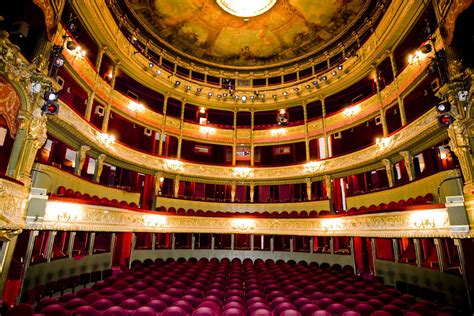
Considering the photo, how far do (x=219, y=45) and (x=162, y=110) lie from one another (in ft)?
21.2

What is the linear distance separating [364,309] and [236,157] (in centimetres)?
1441

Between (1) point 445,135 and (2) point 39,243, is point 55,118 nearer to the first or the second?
(2) point 39,243

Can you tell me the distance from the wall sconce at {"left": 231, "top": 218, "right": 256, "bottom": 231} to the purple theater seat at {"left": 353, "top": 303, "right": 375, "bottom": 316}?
916 cm

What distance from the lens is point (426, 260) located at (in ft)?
31.3

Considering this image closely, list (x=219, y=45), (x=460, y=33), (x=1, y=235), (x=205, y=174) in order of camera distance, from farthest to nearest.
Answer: (x=219, y=45) < (x=205, y=174) < (x=460, y=33) < (x=1, y=235)

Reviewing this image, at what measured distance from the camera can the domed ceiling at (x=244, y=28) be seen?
627 inches

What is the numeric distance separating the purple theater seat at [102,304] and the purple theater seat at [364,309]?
533cm

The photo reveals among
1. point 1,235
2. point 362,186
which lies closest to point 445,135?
point 362,186

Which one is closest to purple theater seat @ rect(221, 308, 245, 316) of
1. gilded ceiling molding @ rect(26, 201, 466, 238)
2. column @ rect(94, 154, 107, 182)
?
gilded ceiling molding @ rect(26, 201, 466, 238)

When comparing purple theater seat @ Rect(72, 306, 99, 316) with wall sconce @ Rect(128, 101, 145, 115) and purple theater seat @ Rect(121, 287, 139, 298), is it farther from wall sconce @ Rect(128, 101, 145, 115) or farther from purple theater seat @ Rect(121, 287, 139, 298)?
Answer: wall sconce @ Rect(128, 101, 145, 115)

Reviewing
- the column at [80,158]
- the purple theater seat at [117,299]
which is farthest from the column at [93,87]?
the purple theater seat at [117,299]

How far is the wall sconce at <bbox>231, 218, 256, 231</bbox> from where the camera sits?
14.8 m

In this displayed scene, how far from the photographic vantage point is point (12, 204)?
6.27 meters

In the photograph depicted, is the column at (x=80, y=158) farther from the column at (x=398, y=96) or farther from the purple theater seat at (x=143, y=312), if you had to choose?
the column at (x=398, y=96)
